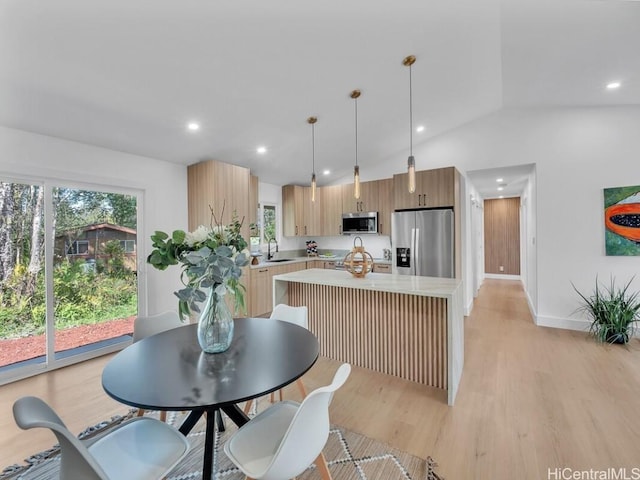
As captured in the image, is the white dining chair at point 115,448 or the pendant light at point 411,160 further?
the pendant light at point 411,160

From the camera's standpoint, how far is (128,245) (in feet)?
11.3

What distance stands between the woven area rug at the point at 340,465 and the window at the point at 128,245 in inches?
85.0

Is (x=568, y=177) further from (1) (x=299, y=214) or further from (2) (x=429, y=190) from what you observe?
(1) (x=299, y=214)

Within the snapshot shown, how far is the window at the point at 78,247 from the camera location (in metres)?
3.00

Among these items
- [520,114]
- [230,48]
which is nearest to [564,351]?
[520,114]

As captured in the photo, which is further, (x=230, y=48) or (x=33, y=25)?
(x=230, y=48)

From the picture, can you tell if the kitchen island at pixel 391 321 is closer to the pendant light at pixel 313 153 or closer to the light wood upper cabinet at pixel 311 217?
the pendant light at pixel 313 153

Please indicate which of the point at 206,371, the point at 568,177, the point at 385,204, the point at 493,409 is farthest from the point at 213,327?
the point at 568,177

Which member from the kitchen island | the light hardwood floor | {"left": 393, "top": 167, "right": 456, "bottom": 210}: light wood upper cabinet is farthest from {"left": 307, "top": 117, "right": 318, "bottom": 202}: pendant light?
the light hardwood floor

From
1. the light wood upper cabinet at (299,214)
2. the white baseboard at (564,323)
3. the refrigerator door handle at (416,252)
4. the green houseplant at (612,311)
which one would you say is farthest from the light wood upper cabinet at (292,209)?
the green houseplant at (612,311)

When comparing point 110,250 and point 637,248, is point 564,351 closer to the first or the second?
point 637,248

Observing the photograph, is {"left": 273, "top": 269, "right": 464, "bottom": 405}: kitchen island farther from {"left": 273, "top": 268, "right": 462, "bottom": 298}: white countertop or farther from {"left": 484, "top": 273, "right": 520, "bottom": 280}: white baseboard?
{"left": 484, "top": 273, "right": 520, "bottom": 280}: white baseboard

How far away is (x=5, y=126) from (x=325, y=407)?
11.9 feet

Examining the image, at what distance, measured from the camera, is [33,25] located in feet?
5.71
